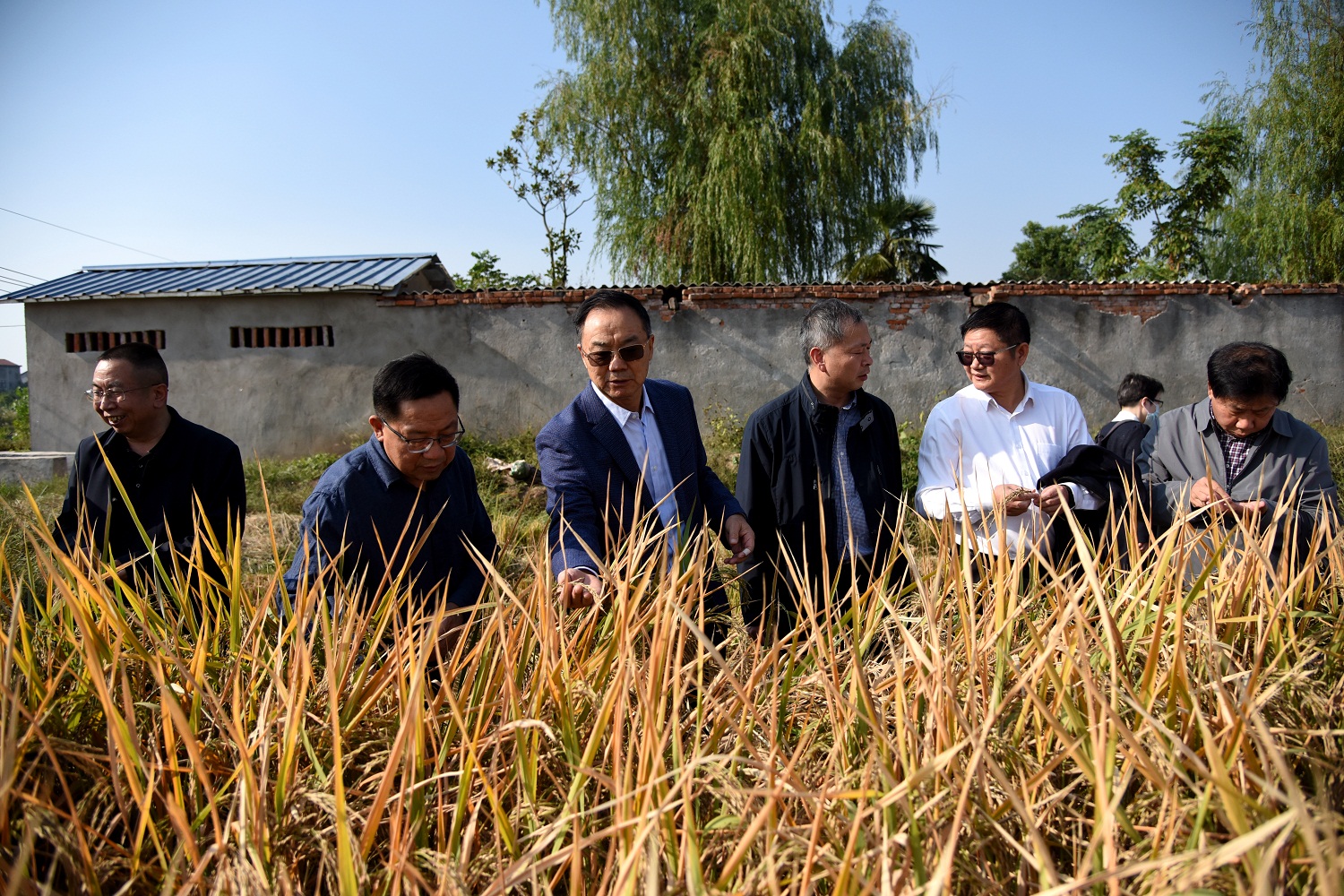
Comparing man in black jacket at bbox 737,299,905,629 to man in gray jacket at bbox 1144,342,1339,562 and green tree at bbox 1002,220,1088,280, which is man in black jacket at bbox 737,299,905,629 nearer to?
man in gray jacket at bbox 1144,342,1339,562

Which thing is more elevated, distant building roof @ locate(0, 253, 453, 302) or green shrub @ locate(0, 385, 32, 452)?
distant building roof @ locate(0, 253, 453, 302)

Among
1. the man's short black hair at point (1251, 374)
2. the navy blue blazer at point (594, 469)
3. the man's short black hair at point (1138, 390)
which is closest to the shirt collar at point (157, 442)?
the navy blue blazer at point (594, 469)

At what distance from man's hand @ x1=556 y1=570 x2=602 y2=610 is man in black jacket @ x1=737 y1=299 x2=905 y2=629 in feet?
2.80

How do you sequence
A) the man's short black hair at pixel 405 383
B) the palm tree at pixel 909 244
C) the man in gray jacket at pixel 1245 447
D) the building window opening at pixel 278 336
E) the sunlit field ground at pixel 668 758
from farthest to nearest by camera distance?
the palm tree at pixel 909 244 → the building window opening at pixel 278 336 → the man in gray jacket at pixel 1245 447 → the man's short black hair at pixel 405 383 → the sunlit field ground at pixel 668 758

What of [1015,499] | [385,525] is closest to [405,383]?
[385,525]

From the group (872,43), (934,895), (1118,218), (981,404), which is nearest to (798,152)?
(872,43)

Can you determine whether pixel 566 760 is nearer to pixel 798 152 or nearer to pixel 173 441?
pixel 173 441

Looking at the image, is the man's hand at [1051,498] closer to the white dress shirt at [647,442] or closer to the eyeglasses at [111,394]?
the white dress shirt at [647,442]

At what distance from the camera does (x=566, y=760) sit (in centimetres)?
118

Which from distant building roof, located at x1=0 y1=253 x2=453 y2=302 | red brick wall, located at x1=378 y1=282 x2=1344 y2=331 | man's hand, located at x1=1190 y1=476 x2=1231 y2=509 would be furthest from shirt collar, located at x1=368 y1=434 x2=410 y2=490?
distant building roof, located at x1=0 y1=253 x2=453 y2=302

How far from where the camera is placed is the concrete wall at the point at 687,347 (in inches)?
415

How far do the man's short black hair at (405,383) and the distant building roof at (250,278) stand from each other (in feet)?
30.7

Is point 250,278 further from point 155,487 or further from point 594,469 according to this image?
point 594,469

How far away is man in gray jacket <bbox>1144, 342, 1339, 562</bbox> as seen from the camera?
235 centimetres
